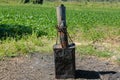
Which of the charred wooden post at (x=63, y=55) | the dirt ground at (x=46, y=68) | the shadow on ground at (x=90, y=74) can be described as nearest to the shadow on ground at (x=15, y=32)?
the dirt ground at (x=46, y=68)

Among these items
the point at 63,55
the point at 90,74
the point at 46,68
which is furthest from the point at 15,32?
the point at 63,55

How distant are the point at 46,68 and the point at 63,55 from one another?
1198 mm

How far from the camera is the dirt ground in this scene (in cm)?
893

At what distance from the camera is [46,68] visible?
975cm

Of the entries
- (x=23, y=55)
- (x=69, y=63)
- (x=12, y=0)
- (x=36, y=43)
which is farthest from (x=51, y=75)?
(x=12, y=0)

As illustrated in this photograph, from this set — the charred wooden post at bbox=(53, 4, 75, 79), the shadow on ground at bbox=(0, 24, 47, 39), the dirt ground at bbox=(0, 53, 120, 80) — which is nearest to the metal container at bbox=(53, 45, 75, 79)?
the charred wooden post at bbox=(53, 4, 75, 79)

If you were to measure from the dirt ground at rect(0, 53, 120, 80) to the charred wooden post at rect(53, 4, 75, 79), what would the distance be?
249mm

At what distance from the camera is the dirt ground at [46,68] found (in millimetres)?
8930

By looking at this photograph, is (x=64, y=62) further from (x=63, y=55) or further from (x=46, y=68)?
(x=46, y=68)

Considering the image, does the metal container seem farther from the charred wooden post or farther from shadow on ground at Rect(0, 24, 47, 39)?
shadow on ground at Rect(0, 24, 47, 39)

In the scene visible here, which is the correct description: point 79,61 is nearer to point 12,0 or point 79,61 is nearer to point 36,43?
point 36,43

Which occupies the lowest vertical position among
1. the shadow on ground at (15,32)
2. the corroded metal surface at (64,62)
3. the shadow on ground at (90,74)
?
the shadow on ground at (90,74)

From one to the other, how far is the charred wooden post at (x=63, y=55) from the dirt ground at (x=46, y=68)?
0.25 metres

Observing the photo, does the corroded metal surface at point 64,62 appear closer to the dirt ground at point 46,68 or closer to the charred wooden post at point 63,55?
the charred wooden post at point 63,55
